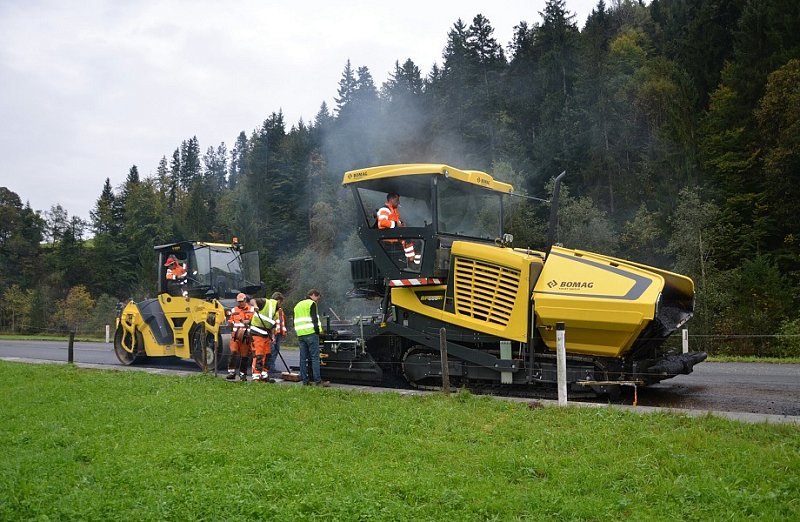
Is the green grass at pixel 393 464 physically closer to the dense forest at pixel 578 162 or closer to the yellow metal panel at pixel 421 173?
the yellow metal panel at pixel 421 173

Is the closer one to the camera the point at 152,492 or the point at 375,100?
the point at 152,492

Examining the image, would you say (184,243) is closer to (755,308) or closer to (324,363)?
(324,363)

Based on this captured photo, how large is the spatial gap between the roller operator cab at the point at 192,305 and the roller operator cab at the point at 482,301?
3.78 m

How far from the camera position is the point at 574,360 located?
8.88 metres

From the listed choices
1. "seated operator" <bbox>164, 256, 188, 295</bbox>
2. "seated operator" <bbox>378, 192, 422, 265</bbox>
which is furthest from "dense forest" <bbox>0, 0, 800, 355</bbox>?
"seated operator" <bbox>164, 256, 188, 295</bbox>

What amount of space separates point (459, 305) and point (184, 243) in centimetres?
766

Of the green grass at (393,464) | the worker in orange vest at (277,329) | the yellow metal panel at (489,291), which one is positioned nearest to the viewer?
the green grass at (393,464)

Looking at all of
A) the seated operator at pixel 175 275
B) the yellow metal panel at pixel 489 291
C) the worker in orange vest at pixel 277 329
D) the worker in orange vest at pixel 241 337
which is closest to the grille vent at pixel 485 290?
the yellow metal panel at pixel 489 291

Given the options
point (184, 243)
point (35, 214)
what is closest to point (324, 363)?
point (184, 243)

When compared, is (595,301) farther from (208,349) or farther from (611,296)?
(208,349)

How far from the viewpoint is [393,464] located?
576 cm

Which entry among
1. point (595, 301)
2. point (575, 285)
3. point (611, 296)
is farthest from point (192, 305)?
point (611, 296)

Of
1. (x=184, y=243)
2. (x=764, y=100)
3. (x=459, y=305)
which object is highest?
(x=764, y=100)

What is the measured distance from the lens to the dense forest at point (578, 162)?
29.1 meters
